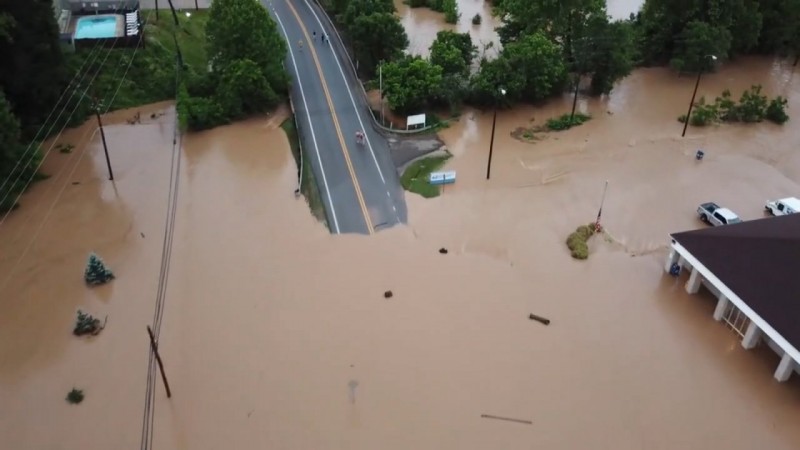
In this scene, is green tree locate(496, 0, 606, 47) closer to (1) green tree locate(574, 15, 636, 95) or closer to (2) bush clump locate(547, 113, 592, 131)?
(1) green tree locate(574, 15, 636, 95)

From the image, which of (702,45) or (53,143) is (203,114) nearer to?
(53,143)

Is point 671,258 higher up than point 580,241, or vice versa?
point 671,258

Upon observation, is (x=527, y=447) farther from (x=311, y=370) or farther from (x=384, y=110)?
(x=384, y=110)

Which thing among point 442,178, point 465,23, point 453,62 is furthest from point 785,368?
point 465,23

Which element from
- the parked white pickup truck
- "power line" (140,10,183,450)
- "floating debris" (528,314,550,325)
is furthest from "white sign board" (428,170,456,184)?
"power line" (140,10,183,450)

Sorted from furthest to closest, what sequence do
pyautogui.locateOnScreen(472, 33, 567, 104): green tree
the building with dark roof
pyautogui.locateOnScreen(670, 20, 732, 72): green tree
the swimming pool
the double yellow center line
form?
1. the swimming pool
2. pyautogui.locateOnScreen(670, 20, 732, 72): green tree
3. pyautogui.locateOnScreen(472, 33, 567, 104): green tree
4. the double yellow center line
5. the building with dark roof

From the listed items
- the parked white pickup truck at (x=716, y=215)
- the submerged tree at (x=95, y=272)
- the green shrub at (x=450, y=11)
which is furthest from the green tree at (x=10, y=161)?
the green shrub at (x=450, y=11)

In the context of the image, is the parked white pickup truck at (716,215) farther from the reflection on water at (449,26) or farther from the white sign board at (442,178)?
the reflection on water at (449,26)
